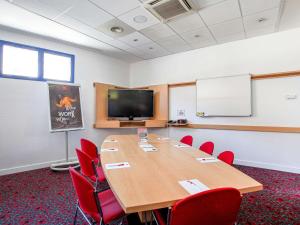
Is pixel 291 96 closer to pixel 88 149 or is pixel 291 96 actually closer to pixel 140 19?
pixel 140 19

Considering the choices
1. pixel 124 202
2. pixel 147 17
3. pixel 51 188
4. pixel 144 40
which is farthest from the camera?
pixel 144 40

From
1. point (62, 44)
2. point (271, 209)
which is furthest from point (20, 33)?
point (271, 209)

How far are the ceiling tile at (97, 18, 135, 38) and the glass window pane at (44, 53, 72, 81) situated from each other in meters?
1.42

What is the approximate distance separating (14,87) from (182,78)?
3963 millimetres

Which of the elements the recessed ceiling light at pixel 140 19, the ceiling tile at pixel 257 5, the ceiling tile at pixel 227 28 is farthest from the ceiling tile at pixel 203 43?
the recessed ceiling light at pixel 140 19

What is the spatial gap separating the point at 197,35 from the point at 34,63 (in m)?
3.67

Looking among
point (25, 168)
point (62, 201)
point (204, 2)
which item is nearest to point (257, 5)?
point (204, 2)

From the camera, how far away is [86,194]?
A: 4.25ft

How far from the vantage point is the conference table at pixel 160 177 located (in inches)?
41.7

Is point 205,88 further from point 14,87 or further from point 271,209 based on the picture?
point 14,87

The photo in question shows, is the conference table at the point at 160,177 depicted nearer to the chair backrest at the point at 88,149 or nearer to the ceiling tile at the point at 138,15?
the chair backrest at the point at 88,149

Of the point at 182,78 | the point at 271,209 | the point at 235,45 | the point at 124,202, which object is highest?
the point at 235,45

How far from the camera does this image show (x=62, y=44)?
13.7 feet

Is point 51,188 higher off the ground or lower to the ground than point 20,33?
lower
